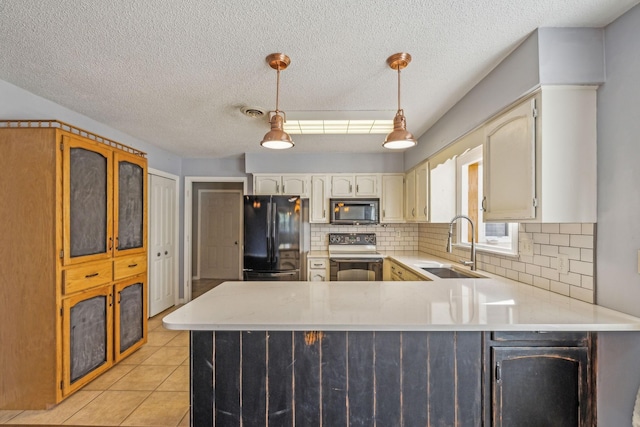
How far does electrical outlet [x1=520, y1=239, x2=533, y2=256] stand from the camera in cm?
191

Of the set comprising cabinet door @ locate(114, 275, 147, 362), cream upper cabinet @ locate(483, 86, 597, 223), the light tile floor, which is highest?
cream upper cabinet @ locate(483, 86, 597, 223)

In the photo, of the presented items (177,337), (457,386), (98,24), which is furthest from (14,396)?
(457,386)

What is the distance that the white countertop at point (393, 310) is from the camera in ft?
3.98

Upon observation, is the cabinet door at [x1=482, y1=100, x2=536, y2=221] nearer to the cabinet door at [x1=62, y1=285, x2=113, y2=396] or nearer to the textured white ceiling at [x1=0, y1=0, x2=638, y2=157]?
the textured white ceiling at [x1=0, y1=0, x2=638, y2=157]

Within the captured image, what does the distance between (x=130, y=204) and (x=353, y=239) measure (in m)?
2.81

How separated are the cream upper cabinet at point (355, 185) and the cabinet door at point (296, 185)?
1.27ft

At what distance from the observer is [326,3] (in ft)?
4.23

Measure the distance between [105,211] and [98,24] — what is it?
152 centimetres

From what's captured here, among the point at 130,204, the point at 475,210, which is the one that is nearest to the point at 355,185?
the point at 475,210

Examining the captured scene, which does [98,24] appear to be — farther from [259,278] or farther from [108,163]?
[259,278]

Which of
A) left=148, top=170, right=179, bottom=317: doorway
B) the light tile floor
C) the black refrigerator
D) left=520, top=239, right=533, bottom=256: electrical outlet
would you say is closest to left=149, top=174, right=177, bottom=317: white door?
left=148, top=170, right=179, bottom=317: doorway

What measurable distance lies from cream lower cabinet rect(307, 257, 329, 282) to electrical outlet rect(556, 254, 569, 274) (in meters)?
2.51

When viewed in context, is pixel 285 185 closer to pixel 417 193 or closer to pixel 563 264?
pixel 417 193

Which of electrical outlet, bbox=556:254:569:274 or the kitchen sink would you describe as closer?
electrical outlet, bbox=556:254:569:274
